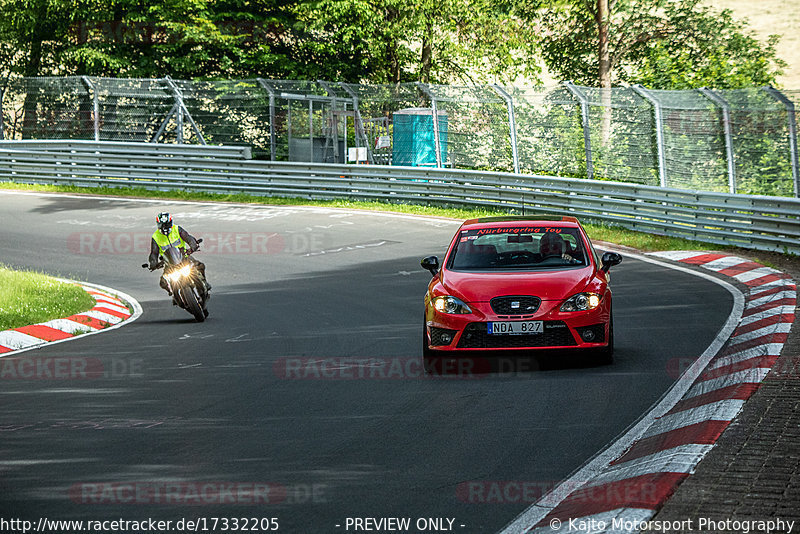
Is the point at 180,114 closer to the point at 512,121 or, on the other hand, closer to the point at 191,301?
the point at 512,121

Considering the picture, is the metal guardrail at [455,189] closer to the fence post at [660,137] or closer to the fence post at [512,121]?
the fence post at [660,137]

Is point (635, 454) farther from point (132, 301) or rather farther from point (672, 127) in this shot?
point (672, 127)

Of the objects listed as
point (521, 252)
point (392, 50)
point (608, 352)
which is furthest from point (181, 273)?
point (392, 50)

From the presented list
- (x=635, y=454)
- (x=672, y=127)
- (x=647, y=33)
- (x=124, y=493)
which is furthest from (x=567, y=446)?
(x=647, y=33)

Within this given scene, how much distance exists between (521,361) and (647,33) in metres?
40.2

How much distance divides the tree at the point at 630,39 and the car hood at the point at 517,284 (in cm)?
3516

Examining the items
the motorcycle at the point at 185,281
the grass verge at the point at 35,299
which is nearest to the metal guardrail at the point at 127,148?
the grass verge at the point at 35,299

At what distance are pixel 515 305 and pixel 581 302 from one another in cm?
61

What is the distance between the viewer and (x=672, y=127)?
22.6 metres

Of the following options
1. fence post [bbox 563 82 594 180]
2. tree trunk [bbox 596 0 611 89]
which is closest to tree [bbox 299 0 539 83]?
tree trunk [bbox 596 0 611 89]

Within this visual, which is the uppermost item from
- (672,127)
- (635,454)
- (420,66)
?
(420,66)

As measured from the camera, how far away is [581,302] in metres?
9.99

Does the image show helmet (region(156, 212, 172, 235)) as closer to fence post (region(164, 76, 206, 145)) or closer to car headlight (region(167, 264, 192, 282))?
car headlight (region(167, 264, 192, 282))

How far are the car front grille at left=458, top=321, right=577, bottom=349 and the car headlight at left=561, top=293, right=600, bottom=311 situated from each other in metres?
0.19
